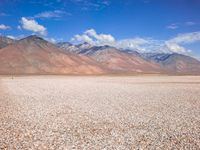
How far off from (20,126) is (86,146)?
4767mm

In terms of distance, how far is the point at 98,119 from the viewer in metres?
15.0

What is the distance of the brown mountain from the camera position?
513 feet

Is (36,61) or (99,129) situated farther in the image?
(36,61)

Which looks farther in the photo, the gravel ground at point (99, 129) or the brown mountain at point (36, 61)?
the brown mountain at point (36, 61)

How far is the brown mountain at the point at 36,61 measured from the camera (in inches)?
6152

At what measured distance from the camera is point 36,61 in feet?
553

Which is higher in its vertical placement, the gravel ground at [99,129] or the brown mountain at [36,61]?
the brown mountain at [36,61]

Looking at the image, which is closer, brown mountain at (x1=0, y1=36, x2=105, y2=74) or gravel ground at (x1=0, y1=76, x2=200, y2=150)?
gravel ground at (x1=0, y1=76, x2=200, y2=150)

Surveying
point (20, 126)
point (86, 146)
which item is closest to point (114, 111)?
point (20, 126)

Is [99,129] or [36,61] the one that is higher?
[36,61]

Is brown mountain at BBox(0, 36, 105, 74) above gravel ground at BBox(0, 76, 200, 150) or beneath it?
above

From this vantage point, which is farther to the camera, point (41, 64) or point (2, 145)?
point (41, 64)

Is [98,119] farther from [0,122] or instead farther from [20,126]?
[0,122]

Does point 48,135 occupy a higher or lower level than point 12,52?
lower
